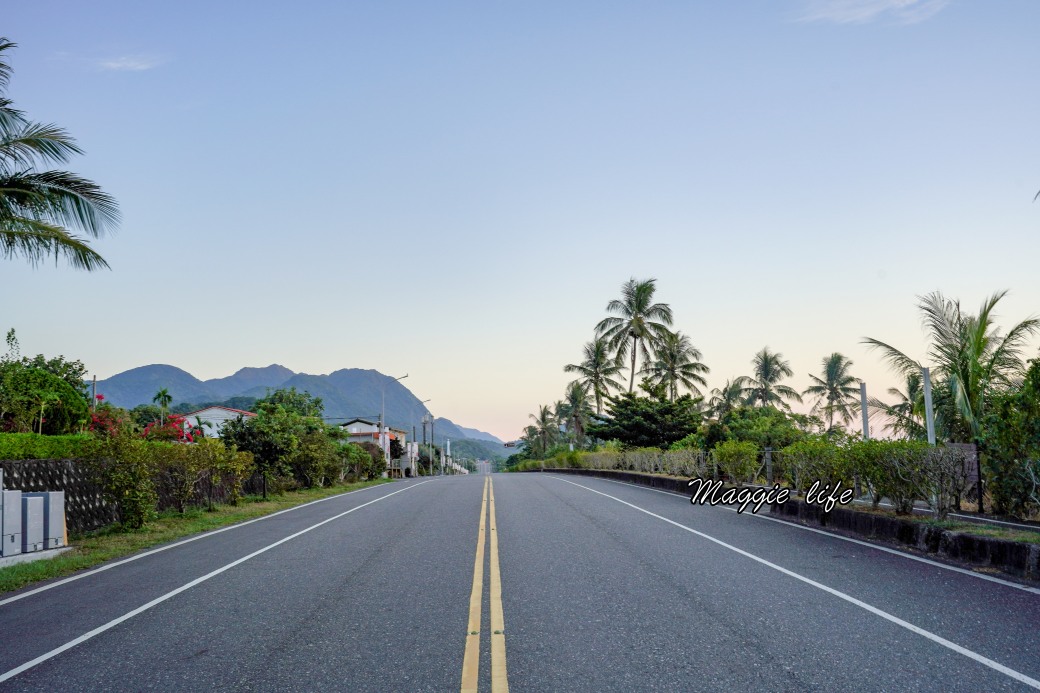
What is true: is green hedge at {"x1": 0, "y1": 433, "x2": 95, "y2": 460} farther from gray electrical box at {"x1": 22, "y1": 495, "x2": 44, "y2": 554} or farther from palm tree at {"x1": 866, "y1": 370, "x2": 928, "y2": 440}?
palm tree at {"x1": 866, "y1": 370, "x2": 928, "y2": 440}

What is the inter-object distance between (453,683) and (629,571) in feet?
15.2

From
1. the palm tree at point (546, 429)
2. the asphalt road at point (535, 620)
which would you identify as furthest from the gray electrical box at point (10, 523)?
the palm tree at point (546, 429)

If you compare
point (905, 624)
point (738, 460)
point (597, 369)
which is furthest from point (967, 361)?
point (597, 369)

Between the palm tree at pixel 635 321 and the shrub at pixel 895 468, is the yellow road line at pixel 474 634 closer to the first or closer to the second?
the shrub at pixel 895 468

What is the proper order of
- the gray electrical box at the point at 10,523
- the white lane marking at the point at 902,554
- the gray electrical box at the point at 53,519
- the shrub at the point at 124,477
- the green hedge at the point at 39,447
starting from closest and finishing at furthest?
the white lane marking at the point at 902,554 < the gray electrical box at the point at 10,523 < the gray electrical box at the point at 53,519 < the green hedge at the point at 39,447 < the shrub at the point at 124,477

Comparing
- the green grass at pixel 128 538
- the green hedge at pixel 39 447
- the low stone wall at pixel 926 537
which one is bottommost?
the green grass at pixel 128 538

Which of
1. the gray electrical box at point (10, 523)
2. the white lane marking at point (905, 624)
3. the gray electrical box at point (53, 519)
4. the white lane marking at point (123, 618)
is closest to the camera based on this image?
the white lane marking at point (905, 624)

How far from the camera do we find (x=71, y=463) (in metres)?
15.1

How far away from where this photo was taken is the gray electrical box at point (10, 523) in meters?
10.9

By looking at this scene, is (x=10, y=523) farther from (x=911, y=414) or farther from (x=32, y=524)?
(x=911, y=414)

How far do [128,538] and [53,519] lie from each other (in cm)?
199

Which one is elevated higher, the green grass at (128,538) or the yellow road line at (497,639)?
the yellow road line at (497,639)

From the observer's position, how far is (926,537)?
11.0 meters

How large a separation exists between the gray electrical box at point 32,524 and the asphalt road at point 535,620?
1.80m
